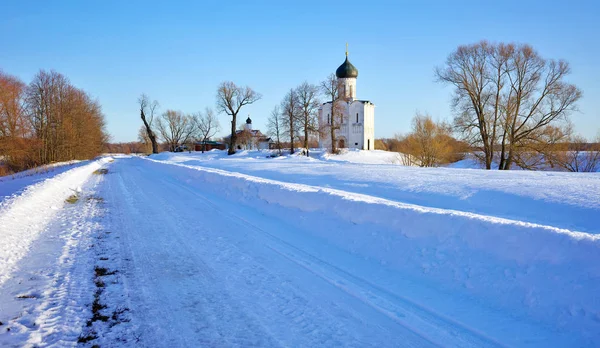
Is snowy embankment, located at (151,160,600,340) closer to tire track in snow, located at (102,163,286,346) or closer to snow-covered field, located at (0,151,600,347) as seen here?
snow-covered field, located at (0,151,600,347)

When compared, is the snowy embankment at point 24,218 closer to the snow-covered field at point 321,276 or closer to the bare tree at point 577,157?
the snow-covered field at point 321,276

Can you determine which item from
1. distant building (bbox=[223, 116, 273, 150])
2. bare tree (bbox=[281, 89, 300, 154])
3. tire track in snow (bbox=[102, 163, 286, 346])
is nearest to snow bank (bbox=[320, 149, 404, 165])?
bare tree (bbox=[281, 89, 300, 154])

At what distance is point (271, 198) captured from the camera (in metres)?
11.2

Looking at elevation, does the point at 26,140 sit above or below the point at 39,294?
above

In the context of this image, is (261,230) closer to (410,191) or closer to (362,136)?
(410,191)

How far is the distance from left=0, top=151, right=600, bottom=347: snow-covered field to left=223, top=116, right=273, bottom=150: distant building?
8502 cm

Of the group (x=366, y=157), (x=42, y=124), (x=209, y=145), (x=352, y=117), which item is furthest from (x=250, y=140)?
(x=42, y=124)

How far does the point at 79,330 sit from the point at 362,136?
6275 centimetres

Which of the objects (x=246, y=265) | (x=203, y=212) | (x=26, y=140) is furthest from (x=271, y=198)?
(x=26, y=140)

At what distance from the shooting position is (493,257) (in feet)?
16.9

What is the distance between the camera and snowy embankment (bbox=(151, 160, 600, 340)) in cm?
410

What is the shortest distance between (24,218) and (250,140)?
87.6m

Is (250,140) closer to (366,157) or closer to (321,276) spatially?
(366,157)

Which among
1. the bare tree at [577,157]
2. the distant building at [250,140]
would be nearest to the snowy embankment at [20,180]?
Result: the bare tree at [577,157]
